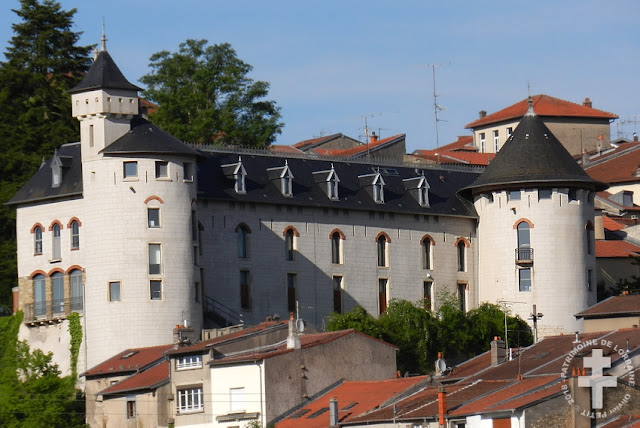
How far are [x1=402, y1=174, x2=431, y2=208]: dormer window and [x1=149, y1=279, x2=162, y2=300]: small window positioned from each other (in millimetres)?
17670

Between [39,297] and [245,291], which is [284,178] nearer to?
[245,291]

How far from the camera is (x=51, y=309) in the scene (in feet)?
301

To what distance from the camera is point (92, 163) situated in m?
90.1

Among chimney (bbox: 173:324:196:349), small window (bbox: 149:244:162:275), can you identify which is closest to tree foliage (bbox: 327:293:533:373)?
small window (bbox: 149:244:162:275)

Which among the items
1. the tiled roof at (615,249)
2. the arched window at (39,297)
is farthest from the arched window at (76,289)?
the tiled roof at (615,249)

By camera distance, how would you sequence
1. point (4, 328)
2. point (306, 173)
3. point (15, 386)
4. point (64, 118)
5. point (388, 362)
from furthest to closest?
point (64, 118), point (306, 173), point (4, 328), point (15, 386), point (388, 362)

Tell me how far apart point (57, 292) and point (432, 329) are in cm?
1675

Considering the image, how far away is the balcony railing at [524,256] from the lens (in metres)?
99.8

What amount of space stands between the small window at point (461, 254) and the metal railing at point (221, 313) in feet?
46.6

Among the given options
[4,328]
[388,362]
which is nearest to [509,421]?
[388,362]

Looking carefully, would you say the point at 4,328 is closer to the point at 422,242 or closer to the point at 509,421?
the point at 422,242

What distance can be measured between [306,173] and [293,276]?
231 inches

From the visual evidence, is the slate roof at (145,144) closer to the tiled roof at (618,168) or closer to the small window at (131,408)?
the small window at (131,408)

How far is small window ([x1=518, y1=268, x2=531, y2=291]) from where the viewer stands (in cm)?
9990
